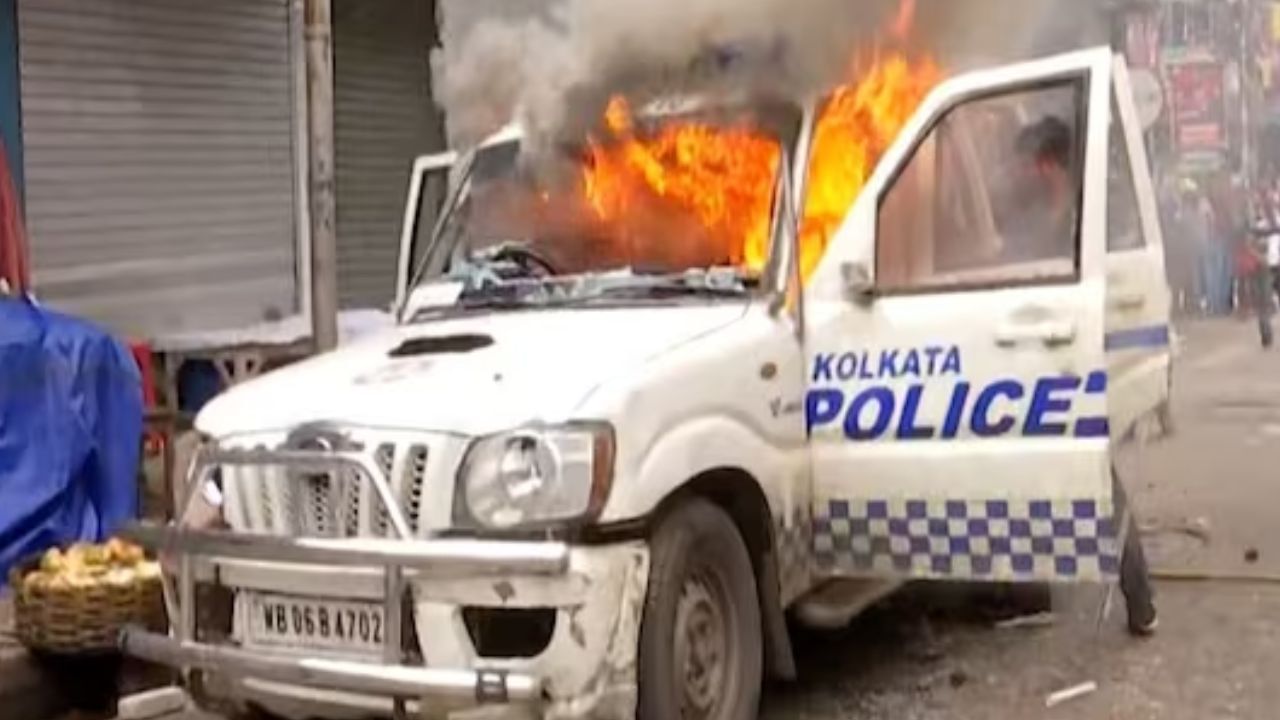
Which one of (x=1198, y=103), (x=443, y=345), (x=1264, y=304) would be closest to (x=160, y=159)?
(x=443, y=345)

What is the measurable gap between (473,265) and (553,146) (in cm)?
50

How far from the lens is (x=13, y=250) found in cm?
778

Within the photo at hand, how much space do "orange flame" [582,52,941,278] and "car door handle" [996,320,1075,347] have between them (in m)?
0.63

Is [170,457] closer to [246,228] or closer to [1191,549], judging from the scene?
[246,228]

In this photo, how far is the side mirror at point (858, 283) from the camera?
223 inches

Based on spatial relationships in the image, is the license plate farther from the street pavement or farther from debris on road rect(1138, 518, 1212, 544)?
debris on road rect(1138, 518, 1212, 544)

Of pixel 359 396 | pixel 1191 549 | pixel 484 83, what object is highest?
pixel 484 83

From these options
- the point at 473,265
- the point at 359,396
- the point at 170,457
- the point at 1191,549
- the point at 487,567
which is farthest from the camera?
the point at 1191,549

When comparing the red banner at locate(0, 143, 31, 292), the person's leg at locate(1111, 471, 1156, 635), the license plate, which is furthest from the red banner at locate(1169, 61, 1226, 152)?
the license plate

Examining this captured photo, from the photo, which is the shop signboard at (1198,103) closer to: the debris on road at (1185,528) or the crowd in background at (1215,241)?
the crowd in background at (1215,241)

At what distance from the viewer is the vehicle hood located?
466 centimetres

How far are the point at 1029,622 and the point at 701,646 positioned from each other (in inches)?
100

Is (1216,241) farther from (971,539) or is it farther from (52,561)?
(52,561)

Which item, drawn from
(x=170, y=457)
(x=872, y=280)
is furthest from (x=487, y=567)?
(x=170, y=457)
